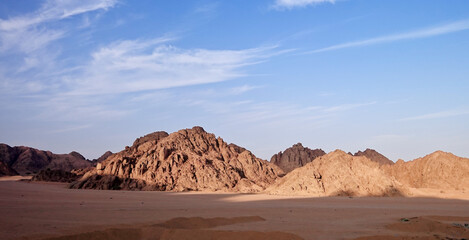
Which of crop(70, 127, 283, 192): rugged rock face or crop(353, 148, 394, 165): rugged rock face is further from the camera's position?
crop(353, 148, 394, 165): rugged rock face

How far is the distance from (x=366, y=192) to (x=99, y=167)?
1407 inches

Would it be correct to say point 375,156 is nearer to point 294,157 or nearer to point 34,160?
point 294,157

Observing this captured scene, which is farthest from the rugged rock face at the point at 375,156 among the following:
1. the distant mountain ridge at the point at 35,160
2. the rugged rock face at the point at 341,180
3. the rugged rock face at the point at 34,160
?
the rugged rock face at the point at 34,160

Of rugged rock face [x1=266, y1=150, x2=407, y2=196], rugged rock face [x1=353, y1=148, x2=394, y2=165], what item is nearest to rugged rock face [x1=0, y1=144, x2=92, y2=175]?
rugged rock face [x1=353, y1=148, x2=394, y2=165]

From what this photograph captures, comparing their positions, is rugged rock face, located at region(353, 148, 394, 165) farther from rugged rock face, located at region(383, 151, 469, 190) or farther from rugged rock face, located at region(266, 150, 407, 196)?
rugged rock face, located at region(266, 150, 407, 196)

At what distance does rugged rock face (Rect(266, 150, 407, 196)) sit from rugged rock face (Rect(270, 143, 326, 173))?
53.1m

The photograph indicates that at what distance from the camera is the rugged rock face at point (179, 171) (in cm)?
4981

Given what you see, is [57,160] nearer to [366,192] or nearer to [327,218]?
[366,192]

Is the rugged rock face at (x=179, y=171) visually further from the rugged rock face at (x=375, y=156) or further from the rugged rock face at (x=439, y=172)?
the rugged rock face at (x=375, y=156)

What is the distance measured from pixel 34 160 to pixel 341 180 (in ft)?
318

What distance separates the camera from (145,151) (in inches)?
2248

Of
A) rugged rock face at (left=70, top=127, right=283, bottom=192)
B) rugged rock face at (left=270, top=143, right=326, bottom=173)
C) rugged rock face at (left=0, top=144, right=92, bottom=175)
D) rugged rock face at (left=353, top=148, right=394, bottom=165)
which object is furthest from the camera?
rugged rock face at (left=0, top=144, right=92, bottom=175)

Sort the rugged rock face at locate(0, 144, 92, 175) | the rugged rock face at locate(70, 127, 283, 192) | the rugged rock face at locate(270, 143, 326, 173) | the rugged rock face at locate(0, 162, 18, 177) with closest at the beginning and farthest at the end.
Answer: the rugged rock face at locate(70, 127, 283, 192) → the rugged rock face at locate(0, 162, 18, 177) → the rugged rock face at locate(270, 143, 326, 173) → the rugged rock face at locate(0, 144, 92, 175)

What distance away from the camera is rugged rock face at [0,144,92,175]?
107 m
